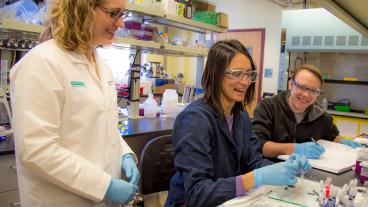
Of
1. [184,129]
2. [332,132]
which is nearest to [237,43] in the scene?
[184,129]

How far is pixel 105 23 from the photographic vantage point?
1.10 metres

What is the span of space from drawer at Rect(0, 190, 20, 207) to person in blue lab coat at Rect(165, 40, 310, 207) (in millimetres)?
869

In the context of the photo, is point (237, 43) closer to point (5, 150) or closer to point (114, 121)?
point (114, 121)

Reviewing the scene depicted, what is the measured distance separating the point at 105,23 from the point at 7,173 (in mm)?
1021

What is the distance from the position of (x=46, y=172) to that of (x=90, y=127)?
0.63ft

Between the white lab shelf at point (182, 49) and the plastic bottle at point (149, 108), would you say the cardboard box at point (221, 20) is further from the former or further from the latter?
the plastic bottle at point (149, 108)

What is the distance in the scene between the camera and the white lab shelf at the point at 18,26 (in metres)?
1.72

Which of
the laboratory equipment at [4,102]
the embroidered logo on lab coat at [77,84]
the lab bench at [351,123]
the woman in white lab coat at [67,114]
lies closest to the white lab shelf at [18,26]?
the laboratory equipment at [4,102]

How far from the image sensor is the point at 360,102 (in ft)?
14.0

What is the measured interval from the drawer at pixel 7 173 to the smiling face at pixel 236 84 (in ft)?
3.64

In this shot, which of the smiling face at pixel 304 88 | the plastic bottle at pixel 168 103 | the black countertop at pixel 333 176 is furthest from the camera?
the plastic bottle at pixel 168 103

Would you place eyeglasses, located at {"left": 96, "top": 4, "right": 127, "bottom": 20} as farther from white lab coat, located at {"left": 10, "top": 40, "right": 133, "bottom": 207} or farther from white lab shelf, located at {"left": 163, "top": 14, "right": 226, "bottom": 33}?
white lab shelf, located at {"left": 163, "top": 14, "right": 226, "bottom": 33}

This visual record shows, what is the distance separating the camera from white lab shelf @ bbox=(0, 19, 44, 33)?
1720mm

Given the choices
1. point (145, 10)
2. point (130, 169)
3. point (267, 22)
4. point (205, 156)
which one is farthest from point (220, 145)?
point (267, 22)
